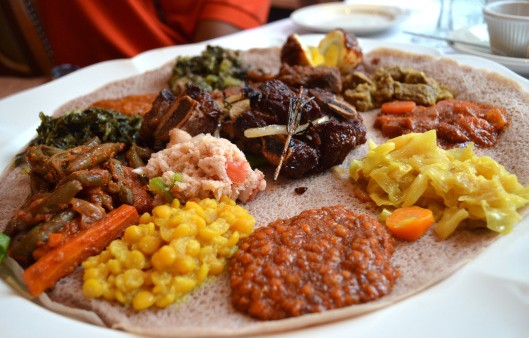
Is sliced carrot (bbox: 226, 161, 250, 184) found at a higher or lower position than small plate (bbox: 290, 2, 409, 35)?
lower

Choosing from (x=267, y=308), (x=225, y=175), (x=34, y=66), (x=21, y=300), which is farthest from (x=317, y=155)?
(x=34, y=66)

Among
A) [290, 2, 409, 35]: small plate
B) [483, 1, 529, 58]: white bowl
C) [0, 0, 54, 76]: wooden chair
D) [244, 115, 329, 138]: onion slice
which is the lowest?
[0, 0, 54, 76]: wooden chair

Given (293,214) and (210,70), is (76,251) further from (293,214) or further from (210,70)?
(210,70)

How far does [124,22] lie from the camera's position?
22.4 feet

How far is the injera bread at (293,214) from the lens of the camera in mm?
2316

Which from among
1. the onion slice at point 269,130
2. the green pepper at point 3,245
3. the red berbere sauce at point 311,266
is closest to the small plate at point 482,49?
the onion slice at point 269,130

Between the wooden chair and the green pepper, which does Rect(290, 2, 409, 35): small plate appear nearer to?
the wooden chair

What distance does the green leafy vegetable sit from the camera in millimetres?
5027

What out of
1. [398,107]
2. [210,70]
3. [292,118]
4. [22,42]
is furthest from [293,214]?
[22,42]

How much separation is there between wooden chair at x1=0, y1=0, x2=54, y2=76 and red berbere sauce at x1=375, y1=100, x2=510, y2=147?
5.61 metres

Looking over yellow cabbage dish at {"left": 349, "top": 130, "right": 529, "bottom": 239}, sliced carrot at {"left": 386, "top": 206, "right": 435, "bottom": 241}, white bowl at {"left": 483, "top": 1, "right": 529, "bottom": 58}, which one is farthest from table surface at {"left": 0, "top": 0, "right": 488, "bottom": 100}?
sliced carrot at {"left": 386, "top": 206, "right": 435, "bottom": 241}

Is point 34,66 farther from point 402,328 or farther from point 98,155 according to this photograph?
point 402,328

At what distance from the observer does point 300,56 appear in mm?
4984

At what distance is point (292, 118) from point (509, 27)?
2.76 m
